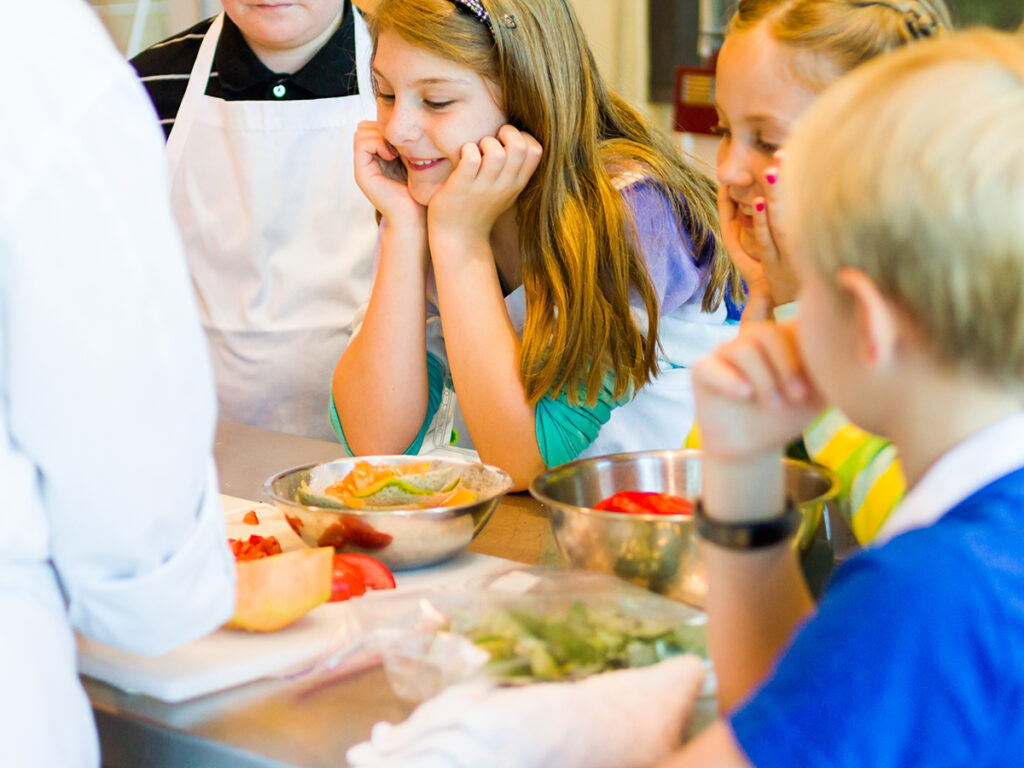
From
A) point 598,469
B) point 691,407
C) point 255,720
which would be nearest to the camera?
point 255,720

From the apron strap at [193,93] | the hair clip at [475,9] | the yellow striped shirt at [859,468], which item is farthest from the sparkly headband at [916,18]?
the apron strap at [193,93]

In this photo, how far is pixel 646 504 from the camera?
1.04 metres

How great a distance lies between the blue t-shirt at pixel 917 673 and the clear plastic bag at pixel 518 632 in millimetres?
280

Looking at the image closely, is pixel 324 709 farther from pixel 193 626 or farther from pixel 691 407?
pixel 691 407

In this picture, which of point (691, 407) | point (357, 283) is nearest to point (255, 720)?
point (691, 407)

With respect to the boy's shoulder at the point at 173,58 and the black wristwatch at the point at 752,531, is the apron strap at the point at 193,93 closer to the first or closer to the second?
the boy's shoulder at the point at 173,58

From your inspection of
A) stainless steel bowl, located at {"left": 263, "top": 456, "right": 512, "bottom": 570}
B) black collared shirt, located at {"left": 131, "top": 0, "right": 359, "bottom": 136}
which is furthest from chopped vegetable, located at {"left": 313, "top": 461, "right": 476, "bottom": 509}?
black collared shirt, located at {"left": 131, "top": 0, "right": 359, "bottom": 136}

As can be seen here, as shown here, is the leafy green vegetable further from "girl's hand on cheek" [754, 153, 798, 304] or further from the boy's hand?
"girl's hand on cheek" [754, 153, 798, 304]

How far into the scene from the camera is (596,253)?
Answer: 4.90 feet

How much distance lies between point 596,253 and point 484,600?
705 millimetres

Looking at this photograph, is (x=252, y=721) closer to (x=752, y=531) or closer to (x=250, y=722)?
(x=250, y=722)

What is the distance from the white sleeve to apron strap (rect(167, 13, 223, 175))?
5.55 ft

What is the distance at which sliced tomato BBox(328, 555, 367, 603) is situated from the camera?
1041 millimetres

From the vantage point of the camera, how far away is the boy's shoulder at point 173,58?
7.54ft
